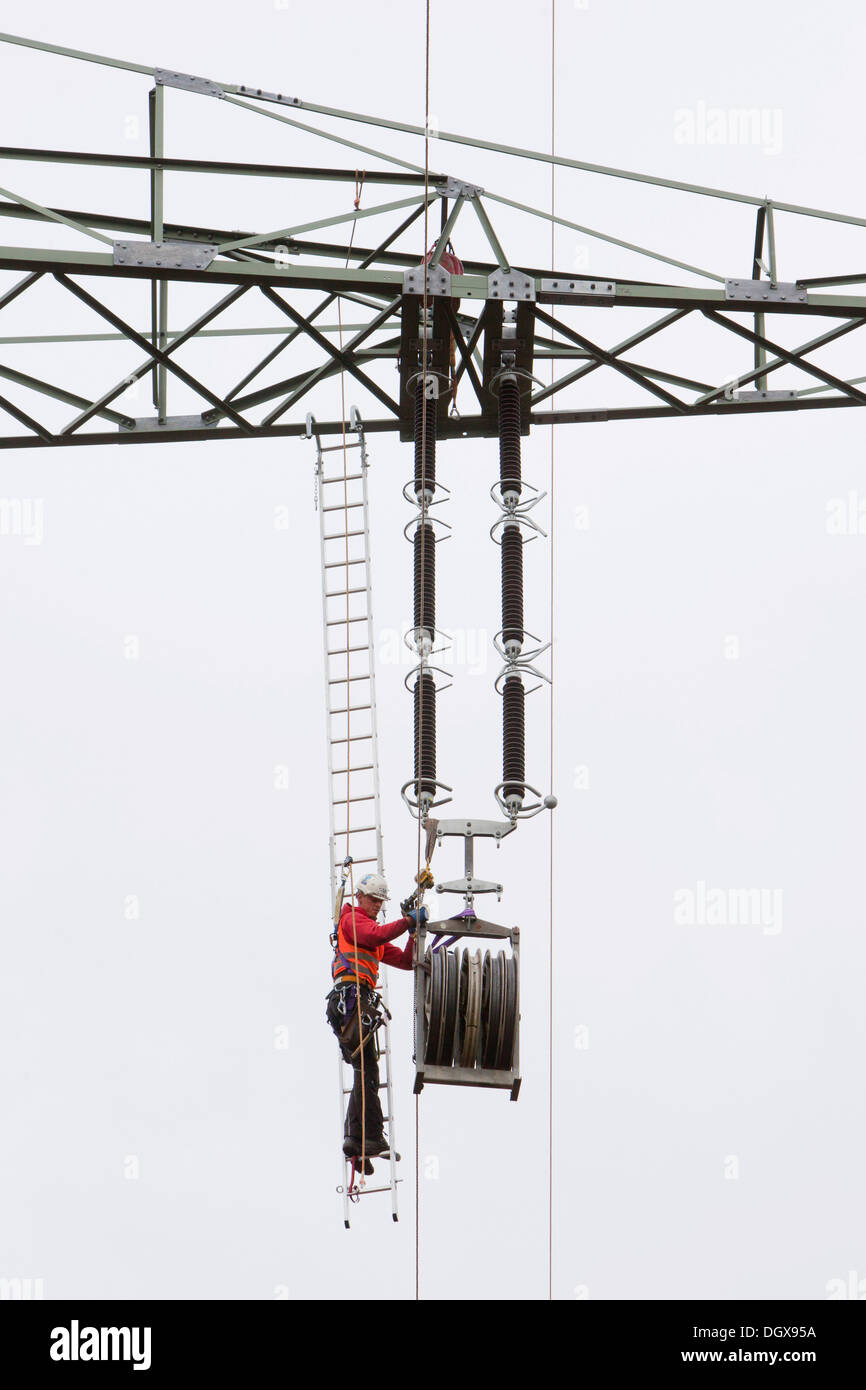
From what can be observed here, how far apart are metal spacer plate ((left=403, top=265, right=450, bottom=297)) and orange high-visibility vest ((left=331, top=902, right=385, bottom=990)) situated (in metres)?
4.41

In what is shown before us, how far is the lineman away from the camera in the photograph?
21.4 m

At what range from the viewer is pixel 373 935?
21141 millimetres

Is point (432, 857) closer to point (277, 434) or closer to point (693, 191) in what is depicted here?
point (277, 434)

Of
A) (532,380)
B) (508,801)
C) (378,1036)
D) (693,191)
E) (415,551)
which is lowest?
(378,1036)

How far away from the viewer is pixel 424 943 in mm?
20391

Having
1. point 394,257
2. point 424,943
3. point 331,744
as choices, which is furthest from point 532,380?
point 424,943

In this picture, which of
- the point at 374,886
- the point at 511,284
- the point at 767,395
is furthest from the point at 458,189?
→ the point at 374,886

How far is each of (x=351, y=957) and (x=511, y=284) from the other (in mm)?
4974

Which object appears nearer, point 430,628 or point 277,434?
point 430,628

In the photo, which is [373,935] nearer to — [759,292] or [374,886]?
[374,886]

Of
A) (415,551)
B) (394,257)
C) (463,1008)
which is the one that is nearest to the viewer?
(463,1008)

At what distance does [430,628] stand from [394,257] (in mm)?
3429

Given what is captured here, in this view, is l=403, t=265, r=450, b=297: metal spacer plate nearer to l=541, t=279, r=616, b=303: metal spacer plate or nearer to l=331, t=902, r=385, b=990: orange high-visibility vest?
l=541, t=279, r=616, b=303: metal spacer plate

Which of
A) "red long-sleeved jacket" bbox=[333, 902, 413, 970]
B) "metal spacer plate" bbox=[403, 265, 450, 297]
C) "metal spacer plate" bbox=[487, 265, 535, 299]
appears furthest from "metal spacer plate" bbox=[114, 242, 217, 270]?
"red long-sleeved jacket" bbox=[333, 902, 413, 970]
